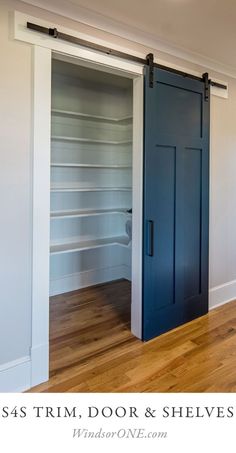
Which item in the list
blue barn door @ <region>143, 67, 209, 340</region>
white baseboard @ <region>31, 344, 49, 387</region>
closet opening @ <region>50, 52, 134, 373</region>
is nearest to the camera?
white baseboard @ <region>31, 344, 49, 387</region>

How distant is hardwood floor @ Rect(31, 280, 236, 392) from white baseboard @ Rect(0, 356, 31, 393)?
0.28 ft

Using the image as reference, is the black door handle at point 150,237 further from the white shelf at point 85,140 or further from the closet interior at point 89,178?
the white shelf at point 85,140

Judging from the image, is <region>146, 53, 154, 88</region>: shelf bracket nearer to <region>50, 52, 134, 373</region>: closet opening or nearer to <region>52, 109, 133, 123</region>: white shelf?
<region>50, 52, 134, 373</region>: closet opening

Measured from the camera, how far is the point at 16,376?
210 centimetres

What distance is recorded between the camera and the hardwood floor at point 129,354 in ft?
7.13

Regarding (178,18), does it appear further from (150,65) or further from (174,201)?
(174,201)

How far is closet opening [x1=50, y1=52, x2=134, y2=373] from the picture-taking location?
3.59m

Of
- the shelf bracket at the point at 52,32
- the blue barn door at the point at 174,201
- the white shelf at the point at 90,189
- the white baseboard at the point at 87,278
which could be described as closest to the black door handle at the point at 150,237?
the blue barn door at the point at 174,201

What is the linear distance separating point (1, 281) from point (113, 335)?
1.30m

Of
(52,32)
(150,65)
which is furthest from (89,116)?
(52,32)

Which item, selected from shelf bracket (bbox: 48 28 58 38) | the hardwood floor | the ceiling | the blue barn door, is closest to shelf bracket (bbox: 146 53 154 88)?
the blue barn door

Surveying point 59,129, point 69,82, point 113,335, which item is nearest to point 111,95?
point 69,82

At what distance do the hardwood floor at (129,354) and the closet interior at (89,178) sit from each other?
69cm

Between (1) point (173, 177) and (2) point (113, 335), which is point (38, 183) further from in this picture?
(2) point (113, 335)
